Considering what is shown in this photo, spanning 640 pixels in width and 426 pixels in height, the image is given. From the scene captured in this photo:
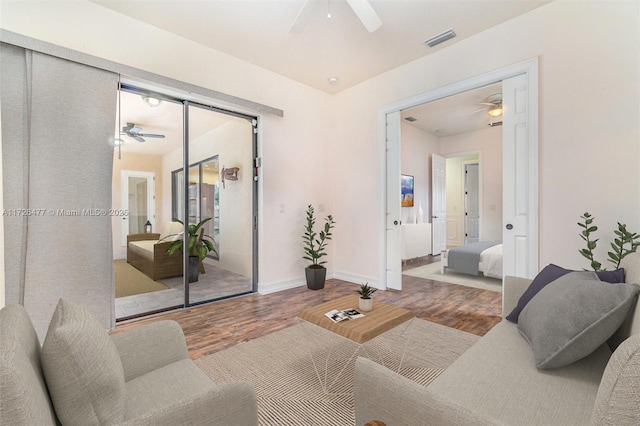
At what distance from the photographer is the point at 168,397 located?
1150 mm

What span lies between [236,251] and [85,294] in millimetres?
1704

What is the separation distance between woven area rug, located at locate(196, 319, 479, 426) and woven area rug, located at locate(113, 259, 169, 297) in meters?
1.44

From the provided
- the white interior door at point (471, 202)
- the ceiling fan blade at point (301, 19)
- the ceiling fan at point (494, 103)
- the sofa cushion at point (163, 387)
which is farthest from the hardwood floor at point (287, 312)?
the white interior door at point (471, 202)

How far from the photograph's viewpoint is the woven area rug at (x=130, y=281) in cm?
297

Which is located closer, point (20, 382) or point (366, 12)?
point (20, 382)

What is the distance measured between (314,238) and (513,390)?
3541mm

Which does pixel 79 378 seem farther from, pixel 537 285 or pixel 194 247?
pixel 194 247

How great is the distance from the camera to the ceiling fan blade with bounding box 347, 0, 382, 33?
228cm

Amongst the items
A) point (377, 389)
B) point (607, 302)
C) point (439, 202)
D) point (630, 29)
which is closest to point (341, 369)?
point (377, 389)

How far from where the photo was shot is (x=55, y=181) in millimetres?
2457

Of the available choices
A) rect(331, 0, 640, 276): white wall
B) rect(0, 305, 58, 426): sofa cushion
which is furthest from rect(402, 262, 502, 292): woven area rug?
rect(0, 305, 58, 426): sofa cushion

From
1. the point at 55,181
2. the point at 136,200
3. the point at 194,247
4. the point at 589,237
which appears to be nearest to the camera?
the point at 55,181

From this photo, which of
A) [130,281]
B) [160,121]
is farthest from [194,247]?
[160,121]

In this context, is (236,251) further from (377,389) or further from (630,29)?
(630,29)
